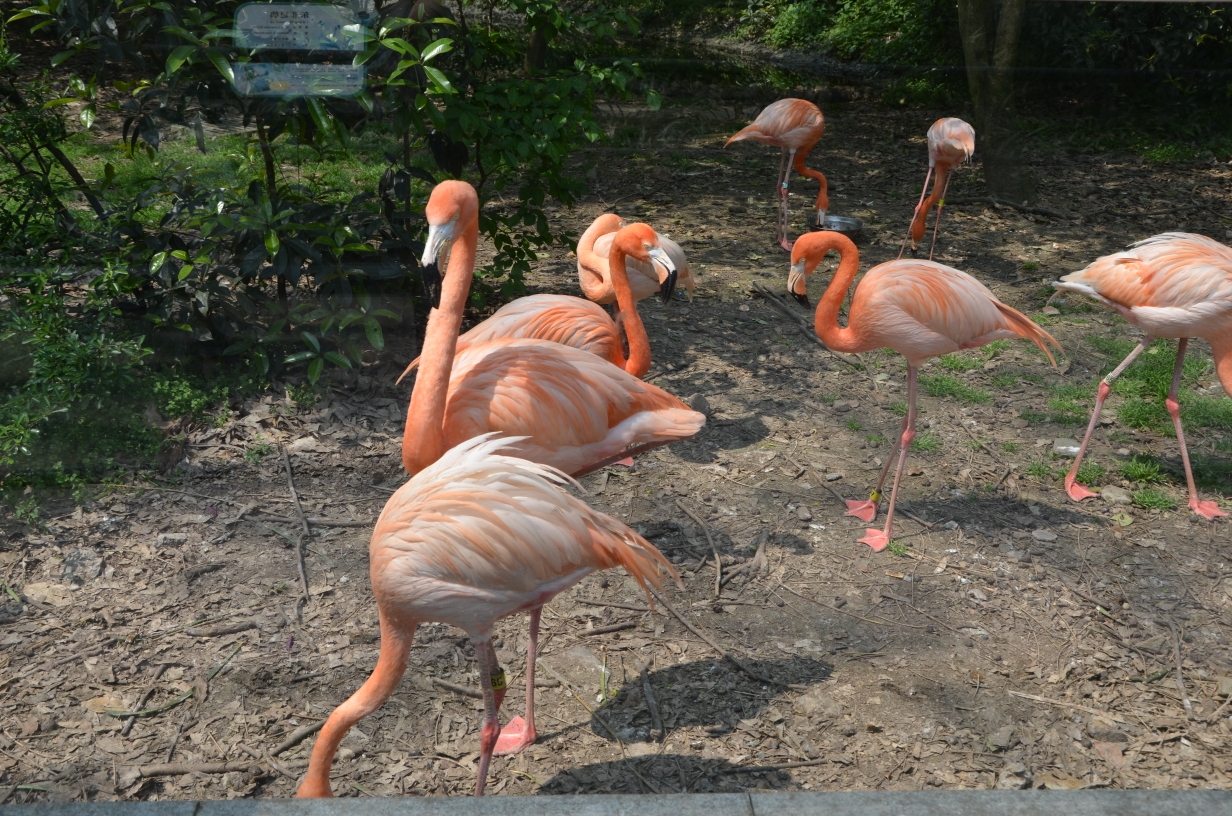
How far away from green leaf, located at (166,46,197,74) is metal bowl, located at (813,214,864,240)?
4.14m

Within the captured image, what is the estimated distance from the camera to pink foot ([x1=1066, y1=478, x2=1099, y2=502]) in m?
3.70

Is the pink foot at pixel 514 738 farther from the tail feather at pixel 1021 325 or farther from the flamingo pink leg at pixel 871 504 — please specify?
the tail feather at pixel 1021 325

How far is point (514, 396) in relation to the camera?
288 centimetres

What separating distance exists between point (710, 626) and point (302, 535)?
144 centimetres

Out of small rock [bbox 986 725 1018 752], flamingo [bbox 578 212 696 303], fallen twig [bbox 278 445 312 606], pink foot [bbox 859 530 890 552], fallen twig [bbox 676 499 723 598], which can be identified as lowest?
fallen twig [bbox 278 445 312 606]

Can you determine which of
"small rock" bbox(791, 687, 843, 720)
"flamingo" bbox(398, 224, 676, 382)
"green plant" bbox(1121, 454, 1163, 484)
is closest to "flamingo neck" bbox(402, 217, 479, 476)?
"flamingo" bbox(398, 224, 676, 382)

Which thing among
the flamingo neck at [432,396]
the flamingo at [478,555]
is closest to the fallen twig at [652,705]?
the flamingo at [478,555]

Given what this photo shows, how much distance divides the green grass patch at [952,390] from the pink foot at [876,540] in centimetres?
125

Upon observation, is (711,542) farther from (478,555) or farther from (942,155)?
(942,155)

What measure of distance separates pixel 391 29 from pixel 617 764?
265 centimetres

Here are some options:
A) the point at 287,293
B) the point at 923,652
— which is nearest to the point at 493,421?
the point at 923,652

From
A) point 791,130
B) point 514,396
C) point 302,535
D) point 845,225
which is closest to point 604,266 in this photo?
point 514,396

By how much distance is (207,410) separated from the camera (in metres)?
3.88

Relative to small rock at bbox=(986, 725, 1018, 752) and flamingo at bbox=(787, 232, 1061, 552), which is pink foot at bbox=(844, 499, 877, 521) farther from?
small rock at bbox=(986, 725, 1018, 752)
